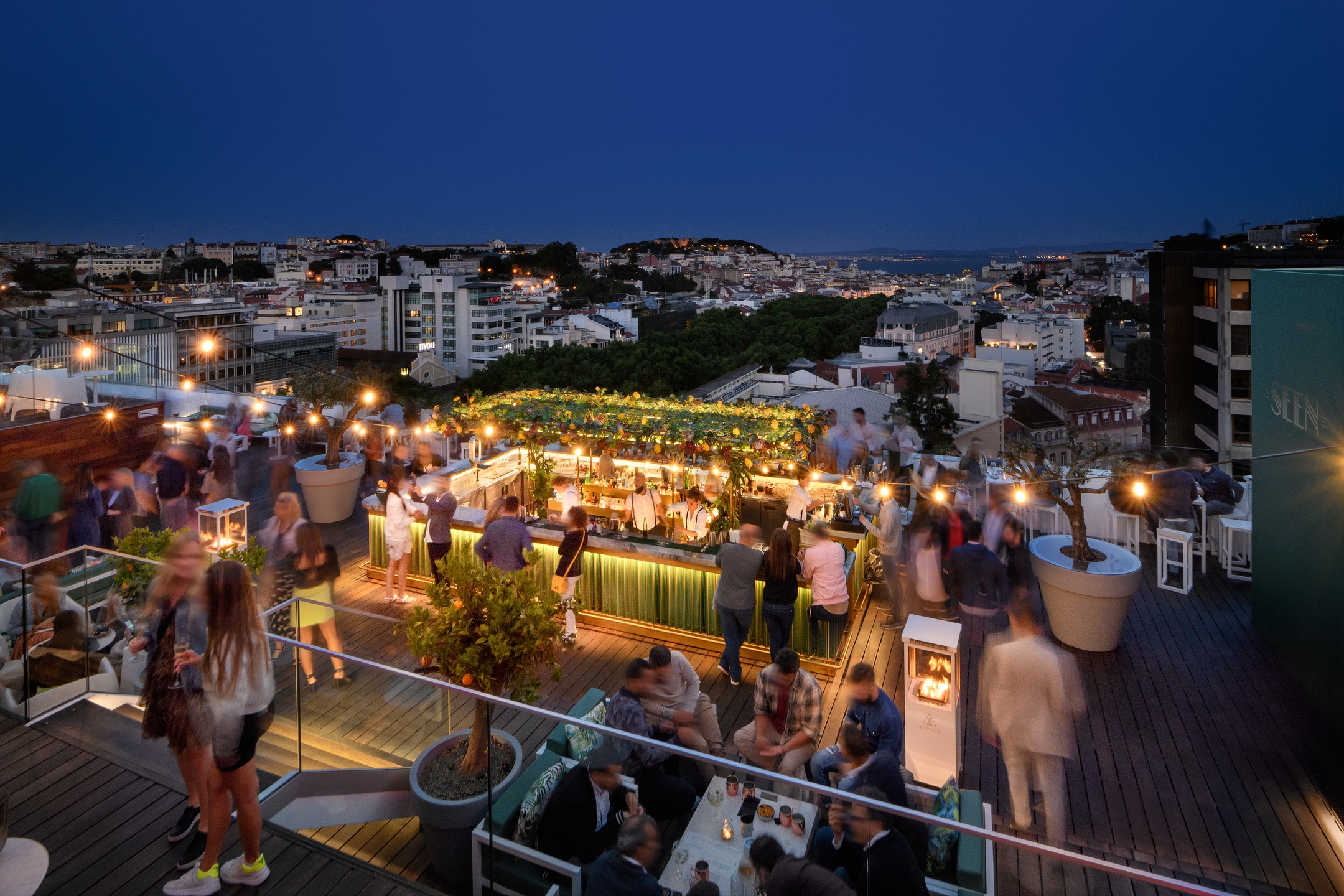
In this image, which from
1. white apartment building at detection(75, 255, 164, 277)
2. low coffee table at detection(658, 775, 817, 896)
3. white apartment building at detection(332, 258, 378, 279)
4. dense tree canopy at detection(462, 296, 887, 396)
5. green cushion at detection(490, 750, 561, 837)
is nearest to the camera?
low coffee table at detection(658, 775, 817, 896)

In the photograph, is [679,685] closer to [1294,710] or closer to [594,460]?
[1294,710]

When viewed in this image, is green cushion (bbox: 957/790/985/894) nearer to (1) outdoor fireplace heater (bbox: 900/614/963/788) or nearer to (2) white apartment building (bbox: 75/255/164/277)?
(1) outdoor fireplace heater (bbox: 900/614/963/788)

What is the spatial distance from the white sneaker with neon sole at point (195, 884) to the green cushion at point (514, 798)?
3.33ft

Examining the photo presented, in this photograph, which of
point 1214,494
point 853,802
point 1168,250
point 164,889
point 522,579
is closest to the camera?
point 853,802

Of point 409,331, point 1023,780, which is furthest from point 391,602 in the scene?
point 409,331

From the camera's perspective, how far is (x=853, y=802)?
2.32 m

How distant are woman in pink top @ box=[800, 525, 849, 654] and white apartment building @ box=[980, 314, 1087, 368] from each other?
8494 centimetres

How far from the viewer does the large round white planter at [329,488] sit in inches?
354

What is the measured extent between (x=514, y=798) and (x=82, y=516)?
5662 millimetres

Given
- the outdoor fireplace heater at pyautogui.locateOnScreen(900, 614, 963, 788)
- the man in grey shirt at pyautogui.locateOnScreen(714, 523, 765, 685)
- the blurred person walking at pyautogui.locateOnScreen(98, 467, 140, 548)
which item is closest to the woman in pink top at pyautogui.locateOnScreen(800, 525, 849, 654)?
the man in grey shirt at pyautogui.locateOnScreen(714, 523, 765, 685)

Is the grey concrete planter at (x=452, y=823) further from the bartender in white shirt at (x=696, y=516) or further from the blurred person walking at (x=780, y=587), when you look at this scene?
the bartender in white shirt at (x=696, y=516)

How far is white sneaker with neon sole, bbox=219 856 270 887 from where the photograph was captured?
110 inches

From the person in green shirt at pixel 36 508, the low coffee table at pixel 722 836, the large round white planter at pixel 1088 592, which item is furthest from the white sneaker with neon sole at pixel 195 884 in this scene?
the large round white planter at pixel 1088 592

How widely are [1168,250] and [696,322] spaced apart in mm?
47777
